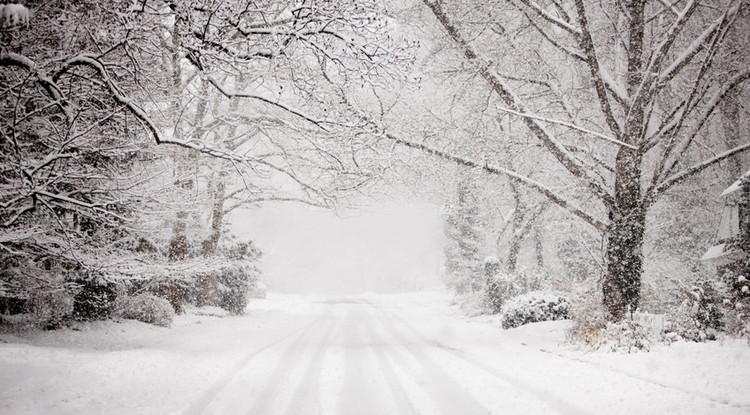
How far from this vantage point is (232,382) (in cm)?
648

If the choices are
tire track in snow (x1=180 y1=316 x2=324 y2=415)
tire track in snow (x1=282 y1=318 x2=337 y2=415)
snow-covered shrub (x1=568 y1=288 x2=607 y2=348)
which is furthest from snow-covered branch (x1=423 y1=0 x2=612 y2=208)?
tire track in snow (x1=180 y1=316 x2=324 y2=415)

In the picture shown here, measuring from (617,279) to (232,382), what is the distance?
8553 millimetres

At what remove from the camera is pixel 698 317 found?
8.65 m

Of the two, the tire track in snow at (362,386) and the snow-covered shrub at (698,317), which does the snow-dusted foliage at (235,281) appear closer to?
the tire track in snow at (362,386)

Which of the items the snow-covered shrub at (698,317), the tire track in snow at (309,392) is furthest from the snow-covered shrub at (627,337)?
the tire track in snow at (309,392)

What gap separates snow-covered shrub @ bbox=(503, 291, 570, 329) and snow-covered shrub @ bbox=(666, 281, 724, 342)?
474cm

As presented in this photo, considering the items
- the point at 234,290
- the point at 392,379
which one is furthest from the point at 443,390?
the point at 234,290

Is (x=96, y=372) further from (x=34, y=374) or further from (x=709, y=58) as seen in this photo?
(x=709, y=58)

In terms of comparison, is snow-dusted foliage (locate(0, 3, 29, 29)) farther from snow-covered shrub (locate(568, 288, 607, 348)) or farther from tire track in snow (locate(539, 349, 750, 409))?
snow-covered shrub (locate(568, 288, 607, 348))

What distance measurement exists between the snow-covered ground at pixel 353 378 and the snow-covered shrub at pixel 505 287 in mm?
9967

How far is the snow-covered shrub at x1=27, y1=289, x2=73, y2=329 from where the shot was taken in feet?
31.0

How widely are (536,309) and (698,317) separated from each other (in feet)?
19.2

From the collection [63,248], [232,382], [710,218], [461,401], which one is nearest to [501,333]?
[461,401]

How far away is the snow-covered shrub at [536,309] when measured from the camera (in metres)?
14.0
